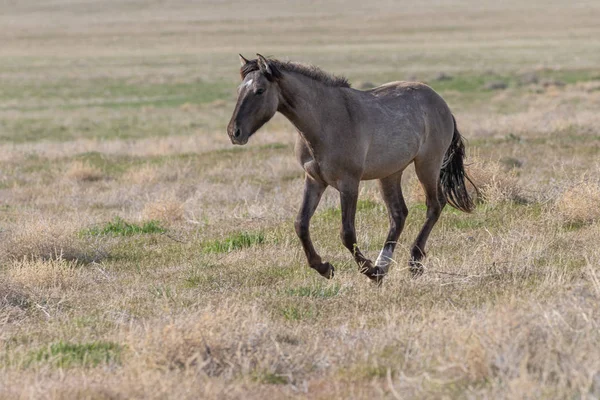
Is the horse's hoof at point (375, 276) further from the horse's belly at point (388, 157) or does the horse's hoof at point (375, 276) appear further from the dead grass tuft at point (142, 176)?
the dead grass tuft at point (142, 176)

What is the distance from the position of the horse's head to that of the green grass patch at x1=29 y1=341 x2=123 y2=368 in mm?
2155

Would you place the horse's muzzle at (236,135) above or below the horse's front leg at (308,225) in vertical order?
above

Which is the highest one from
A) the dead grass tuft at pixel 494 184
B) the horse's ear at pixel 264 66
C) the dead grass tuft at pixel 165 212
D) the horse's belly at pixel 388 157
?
the horse's ear at pixel 264 66

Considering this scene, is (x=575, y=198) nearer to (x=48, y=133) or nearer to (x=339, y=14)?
(x=48, y=133)

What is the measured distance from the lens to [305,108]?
8.70 meters

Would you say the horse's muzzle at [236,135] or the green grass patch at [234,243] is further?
the green grass patch at [234,243]

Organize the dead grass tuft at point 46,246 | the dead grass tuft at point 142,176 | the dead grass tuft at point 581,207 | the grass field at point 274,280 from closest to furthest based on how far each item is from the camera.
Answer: the grass field at point 274,280 < the dead grass tuft at point 46,246 < the dead grass tuft at point 581,207 < the dead grass tuft at point 142,176

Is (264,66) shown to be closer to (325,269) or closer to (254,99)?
(254,99)

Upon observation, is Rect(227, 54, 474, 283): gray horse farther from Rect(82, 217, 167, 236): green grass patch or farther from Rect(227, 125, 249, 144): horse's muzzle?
Rect(82, 217, 167, 236): green grass patch

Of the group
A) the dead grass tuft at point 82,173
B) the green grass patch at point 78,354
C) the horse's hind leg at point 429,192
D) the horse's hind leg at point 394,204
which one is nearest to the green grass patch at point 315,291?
the horse's hind leg at point 394,204

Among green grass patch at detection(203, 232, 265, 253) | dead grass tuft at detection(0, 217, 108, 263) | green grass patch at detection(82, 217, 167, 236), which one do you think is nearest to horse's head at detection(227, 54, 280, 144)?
green grass patch at detection(203, 232, 265, 253)

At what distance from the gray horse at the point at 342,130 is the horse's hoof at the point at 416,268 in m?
0.01

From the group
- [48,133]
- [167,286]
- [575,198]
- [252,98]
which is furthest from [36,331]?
[48,133]

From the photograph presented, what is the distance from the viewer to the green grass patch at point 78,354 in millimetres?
6258
